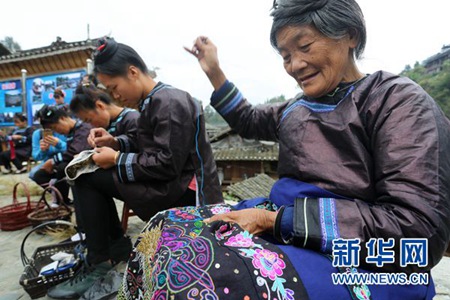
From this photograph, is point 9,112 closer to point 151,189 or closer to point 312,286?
point 151,189

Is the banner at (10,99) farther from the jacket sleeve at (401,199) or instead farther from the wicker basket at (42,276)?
the jacket sleeve at (401,199)

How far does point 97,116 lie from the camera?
3.28 m

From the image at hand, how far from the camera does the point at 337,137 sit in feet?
4.09

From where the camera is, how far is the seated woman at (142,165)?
204cm

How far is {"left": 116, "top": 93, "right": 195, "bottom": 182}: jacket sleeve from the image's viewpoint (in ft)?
6.60

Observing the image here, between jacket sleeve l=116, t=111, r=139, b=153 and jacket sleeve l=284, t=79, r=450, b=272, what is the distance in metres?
2.05

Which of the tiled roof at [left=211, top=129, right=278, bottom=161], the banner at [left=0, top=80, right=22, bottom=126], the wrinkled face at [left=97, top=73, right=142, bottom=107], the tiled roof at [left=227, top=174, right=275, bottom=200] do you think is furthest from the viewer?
the tiled roof at [left=211, top=129, right=278, bottom=161]

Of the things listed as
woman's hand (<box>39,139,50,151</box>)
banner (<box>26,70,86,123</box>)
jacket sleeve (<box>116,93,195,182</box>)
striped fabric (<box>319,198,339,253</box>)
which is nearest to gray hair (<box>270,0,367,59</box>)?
striped fabric (<box>319,198,339,253</box>)

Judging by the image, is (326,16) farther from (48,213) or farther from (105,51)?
(48,213)

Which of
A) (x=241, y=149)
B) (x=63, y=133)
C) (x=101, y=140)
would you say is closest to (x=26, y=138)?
(x=63, y=133)

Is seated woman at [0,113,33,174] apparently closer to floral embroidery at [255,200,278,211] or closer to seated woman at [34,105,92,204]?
seated woman at [34,105,92,204]

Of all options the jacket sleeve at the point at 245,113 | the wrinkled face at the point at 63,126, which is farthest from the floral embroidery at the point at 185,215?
the wrinkled face at the point at 63,126

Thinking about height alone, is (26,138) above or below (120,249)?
below

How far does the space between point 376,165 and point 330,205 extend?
0.28 meters
